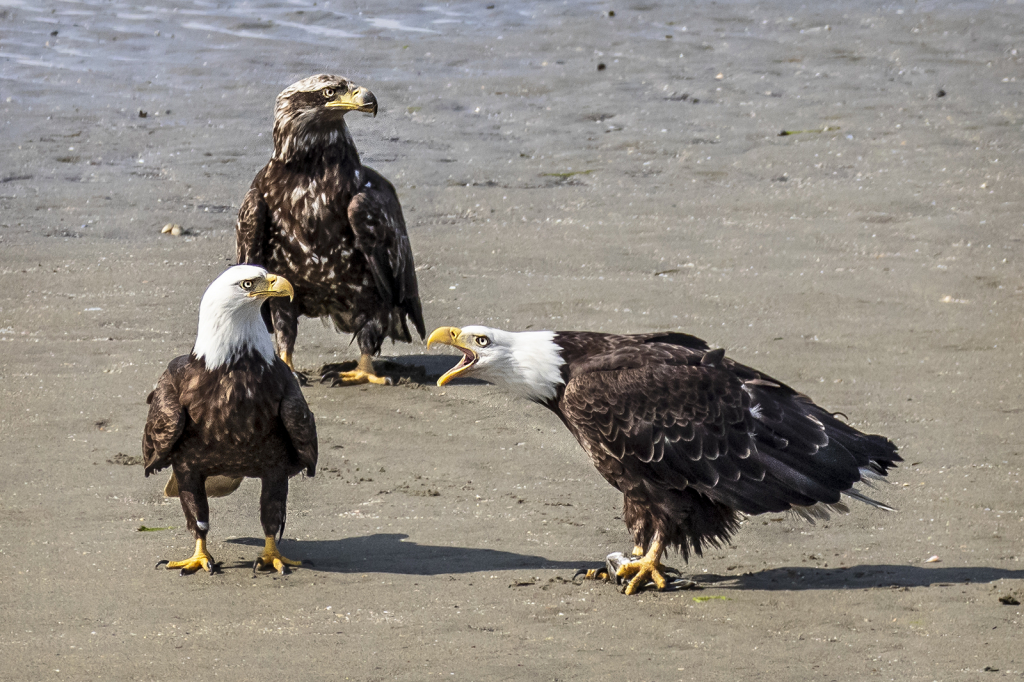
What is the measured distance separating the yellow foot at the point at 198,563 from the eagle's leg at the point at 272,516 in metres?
0.18

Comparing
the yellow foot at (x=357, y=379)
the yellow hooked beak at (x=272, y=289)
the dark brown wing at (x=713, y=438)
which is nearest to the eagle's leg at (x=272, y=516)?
the yellow hooked beak at (x=272, y=289)

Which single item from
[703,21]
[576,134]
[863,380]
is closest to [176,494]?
[863,380]

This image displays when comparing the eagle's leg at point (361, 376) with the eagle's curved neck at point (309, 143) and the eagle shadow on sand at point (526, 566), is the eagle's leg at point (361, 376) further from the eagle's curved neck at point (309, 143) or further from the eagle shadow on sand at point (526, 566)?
the eagle shadow on sand at point (526, 566)

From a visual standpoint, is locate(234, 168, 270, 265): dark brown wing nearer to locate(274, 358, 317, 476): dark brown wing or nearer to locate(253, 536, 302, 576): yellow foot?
locate(274, 358, 317, 476): dark brown wing

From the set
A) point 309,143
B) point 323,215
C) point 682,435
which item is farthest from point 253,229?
point 682,435

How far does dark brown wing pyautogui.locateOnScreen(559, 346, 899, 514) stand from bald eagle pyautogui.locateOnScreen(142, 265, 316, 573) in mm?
1111

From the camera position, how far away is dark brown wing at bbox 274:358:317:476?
17.7 feet

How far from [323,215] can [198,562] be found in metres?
2.82

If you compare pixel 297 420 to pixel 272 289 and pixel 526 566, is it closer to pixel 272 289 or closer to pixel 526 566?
pixel 272 289

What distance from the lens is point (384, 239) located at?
26.3 ft

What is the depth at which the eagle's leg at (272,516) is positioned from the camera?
218 inches

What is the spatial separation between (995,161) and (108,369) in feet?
25.2

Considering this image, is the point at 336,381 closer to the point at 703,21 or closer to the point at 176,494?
the point at 176,494

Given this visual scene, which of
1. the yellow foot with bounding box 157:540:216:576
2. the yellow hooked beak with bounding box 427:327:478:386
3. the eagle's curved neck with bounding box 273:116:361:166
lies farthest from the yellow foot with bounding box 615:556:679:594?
the eagle's curved neck with bounding box 273:116:361:166
